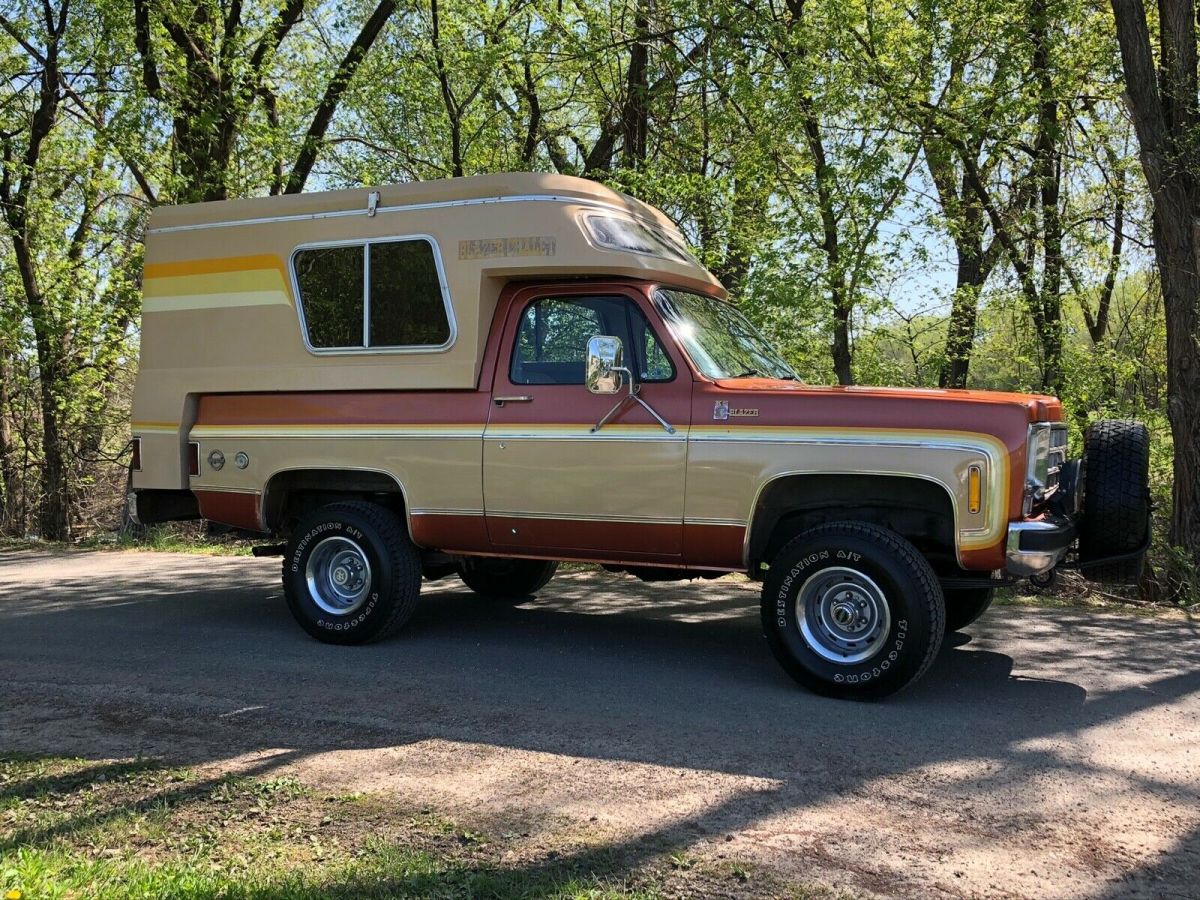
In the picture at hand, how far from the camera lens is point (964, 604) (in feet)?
21.6

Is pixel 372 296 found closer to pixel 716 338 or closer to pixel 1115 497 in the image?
pixel 716 338

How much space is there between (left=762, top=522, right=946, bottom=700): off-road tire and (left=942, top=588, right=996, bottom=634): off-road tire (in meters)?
1.42

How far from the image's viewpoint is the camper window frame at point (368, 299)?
6363 millimetres

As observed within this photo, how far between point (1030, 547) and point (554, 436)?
8.87 ft

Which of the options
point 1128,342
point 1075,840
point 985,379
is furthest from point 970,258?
point 1075,840

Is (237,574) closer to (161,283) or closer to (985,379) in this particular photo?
(161,283)

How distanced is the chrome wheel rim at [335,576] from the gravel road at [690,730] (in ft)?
1.06

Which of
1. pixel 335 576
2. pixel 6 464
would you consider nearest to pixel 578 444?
pixel 335 576

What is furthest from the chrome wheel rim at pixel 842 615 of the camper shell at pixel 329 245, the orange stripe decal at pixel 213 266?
the orange stripe decal at pixel 213 266

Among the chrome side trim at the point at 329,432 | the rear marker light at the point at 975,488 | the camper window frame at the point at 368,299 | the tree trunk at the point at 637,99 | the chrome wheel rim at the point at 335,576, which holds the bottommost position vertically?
the chrome wheel rim at the point at 335,576

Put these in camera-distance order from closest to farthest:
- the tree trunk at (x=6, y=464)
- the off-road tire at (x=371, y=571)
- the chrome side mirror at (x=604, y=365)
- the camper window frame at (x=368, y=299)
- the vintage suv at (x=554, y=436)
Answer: the vintage suv at (x=554, y=436), the chrome side mirror at (x=604, y=365), the camper window frame at (x=368, y=299), the off-road tire at (x=371, y=571), the tree trunk at (x=6, y=464)

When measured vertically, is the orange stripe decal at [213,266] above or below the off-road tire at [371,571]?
above

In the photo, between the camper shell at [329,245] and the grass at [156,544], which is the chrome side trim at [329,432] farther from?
the grass at [156,544]

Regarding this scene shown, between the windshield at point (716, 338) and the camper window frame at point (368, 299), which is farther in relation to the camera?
the camper window frame at point (368, 299)
